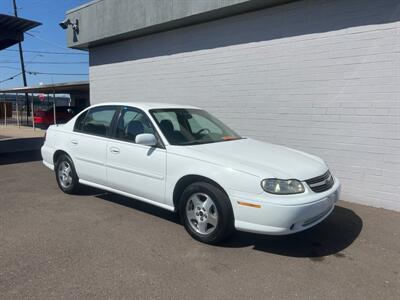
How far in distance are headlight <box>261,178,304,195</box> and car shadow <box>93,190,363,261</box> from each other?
76 cm

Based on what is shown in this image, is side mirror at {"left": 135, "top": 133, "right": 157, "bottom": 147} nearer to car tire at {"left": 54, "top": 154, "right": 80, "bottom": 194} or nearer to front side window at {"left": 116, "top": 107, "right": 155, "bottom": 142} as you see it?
front side window at {"left": 116, "top": 107, "right": 155, "bottom": 142}

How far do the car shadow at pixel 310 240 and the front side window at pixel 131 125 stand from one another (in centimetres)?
116

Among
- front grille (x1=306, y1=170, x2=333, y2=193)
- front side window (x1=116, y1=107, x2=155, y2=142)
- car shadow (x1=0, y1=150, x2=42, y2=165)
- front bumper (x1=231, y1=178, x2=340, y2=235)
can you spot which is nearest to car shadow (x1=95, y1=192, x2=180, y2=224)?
front side window (x1=116, y1=107, x2=155, y2=142)

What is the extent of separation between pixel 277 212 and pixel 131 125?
95.1 inches

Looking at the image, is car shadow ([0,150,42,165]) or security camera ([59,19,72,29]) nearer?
car shadow ([0,150,42,165])

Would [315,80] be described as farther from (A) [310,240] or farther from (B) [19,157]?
(B) [19,157]

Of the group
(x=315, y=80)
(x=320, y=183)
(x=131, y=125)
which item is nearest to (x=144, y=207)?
(x=131, y=125)

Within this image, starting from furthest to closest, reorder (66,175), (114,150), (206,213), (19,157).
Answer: (19,157) < (66,175) < (114,150) < (206,213)

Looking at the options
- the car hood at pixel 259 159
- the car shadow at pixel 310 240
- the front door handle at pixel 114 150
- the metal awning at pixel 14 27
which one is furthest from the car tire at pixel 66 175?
the metal awning at pixel 14 27

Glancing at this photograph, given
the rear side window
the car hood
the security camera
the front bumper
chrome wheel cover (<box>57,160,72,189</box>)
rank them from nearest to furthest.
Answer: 1. the front bumper
2. the car hood
3. the rear side window
4. chrome wheel cover (<box>57,160,72,189</box>)
5. the security camera

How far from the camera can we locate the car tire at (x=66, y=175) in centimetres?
571

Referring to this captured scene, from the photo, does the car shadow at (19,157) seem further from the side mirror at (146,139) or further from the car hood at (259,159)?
the car hood at (259,159)

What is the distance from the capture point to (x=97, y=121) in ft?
17.9

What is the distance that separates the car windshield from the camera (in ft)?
15.0
